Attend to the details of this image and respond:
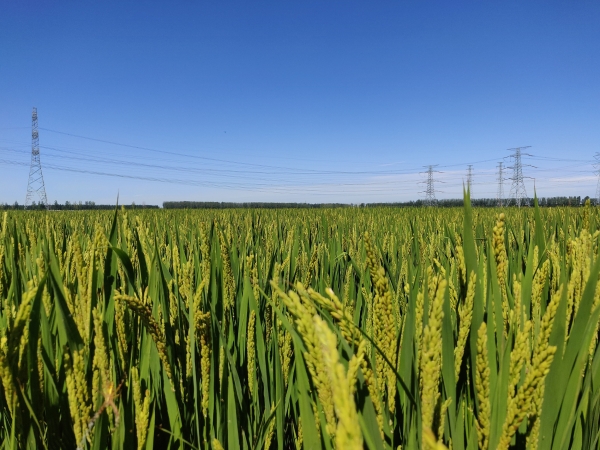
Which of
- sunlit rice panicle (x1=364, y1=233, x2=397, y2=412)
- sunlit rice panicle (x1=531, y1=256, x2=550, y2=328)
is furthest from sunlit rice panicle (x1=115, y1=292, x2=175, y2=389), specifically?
sunlit rice panicle (x1=531, y1=256, x2=550, y2=328)

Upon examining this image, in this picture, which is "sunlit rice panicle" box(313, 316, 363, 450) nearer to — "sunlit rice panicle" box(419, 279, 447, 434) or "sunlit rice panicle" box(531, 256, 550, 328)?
"sunlit rice panicle" box(419, 279, 447, 434)

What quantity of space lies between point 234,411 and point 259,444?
80mm

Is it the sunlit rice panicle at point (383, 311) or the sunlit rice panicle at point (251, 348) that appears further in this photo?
the sunlit rice panicle at point (251, 348)

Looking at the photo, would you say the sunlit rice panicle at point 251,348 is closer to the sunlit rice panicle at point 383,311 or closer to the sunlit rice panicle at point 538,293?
the sunlit rice panicle at point 383,311

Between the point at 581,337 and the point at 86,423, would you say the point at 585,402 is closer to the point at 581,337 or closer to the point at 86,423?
the point at 581,337

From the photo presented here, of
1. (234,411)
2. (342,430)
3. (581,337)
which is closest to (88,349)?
(234,411)

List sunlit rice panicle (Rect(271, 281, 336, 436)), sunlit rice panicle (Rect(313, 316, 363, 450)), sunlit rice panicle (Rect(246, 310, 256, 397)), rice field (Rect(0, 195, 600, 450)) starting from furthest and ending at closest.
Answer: sunlit rice panicle (Rect(246, 310, 256, 397)), rice field (Rect(0, 195, 600, 450)), sunlit rice panicle (Rect(271, 281, 336, 436)), sunlit rice panicle (Rect(313, 316, 363, 450))

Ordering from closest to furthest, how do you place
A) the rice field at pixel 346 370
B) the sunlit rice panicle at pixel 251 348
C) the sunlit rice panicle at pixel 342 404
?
the sunlit rice panicle at pixel 342 404 < the rice field at pixel 346 370 < the sunlit rice panicle at pixel 251 348

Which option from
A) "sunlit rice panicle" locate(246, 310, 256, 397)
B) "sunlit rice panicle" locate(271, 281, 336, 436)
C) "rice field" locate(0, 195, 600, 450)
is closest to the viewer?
"sunlit rice panicle" locate(271, 281, 336, 436)

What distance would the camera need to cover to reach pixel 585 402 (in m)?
0.64

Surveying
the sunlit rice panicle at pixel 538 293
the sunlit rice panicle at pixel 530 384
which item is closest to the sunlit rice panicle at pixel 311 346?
the sunlit rice panicle at pixel 530 384

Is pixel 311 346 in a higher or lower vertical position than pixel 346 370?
higher

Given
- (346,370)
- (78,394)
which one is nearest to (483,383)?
(346,370)

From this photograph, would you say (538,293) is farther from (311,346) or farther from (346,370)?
(311,346)
